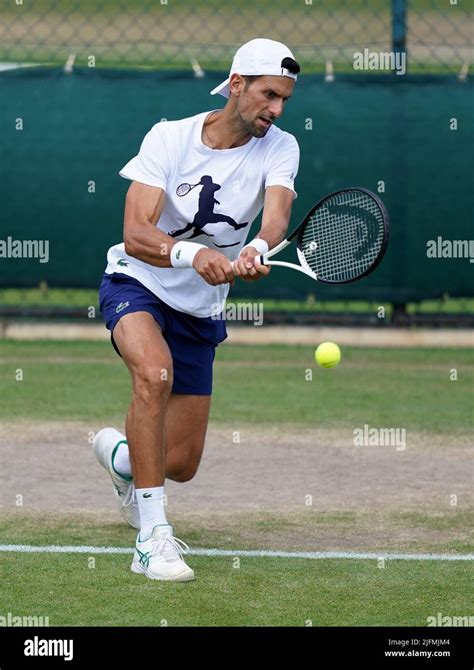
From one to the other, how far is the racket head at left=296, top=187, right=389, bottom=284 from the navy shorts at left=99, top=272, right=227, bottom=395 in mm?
486

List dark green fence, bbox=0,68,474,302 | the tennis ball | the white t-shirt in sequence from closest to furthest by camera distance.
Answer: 1. the white t-shirt
2. the tennis ball
3. dark green fence, bbox=0,68,474,302

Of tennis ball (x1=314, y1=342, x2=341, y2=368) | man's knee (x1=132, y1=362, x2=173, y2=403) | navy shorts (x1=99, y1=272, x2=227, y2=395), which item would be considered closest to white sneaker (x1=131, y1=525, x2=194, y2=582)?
man's knee (x1=132, y1=362, x2=173, y2=403)

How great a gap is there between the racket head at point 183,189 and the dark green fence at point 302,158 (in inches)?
195

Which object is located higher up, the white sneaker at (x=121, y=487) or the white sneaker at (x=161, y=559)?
the white sneaker at (x=121, y=487)

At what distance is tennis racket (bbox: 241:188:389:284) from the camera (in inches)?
205

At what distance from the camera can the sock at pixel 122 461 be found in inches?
218

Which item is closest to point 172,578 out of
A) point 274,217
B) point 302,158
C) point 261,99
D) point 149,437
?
point 149,437

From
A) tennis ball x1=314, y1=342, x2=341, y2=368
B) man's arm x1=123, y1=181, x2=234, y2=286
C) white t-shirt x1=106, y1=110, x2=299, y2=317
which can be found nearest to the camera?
man's arm x1=123, y1=181, x2=234, y2=286

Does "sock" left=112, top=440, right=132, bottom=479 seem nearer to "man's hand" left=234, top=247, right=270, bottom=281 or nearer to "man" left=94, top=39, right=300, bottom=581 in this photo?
"man" left=94, top=39, right=300, bottom=581

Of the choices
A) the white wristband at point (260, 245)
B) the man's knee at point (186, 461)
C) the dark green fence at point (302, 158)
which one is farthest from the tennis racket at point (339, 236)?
the dark green fence at point (302, 158)

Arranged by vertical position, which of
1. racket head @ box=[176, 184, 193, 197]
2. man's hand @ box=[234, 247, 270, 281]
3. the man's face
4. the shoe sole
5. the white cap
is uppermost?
the white cap

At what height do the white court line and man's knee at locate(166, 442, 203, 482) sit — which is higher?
man's knee at locate(166, 442, 203, 482)

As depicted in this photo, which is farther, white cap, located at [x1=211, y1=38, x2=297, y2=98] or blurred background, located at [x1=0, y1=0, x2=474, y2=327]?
A: blurred background, located at [x1=0, y1=0, x2=474, y2=327]

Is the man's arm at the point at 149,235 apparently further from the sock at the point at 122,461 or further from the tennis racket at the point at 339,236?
the sock at the point at 122,461
